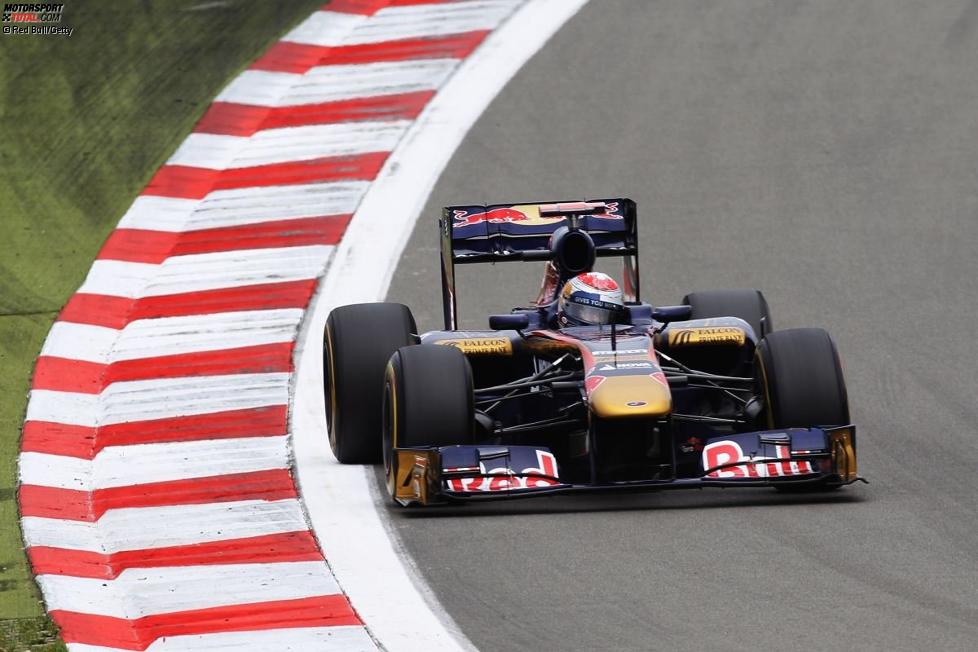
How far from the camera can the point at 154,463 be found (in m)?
12.1

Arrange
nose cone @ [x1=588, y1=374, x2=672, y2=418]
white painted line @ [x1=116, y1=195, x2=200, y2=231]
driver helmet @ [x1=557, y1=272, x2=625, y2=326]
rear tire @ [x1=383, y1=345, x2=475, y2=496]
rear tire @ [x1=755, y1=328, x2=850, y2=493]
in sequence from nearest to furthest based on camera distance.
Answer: nose cone @ [x1=588, y1=374, x2=672, y2=418] → rear tire @ [x1=383, y1=345, x2=475, y2=496] → rear tire @ [x1=755, y1=328, x2=850, y2=493] → driver helmet @ [x1=557, y1=272, x2=625, y2=326] → white painted line @ [x1=116, y1=195, x2=200, y2=231]

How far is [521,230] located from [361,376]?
1.48 meters

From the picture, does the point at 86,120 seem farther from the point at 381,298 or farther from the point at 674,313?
the point at 674,313

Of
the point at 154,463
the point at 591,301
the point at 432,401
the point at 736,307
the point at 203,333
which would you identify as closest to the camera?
the point at 432,401

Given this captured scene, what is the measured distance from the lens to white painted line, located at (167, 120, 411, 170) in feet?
58.3

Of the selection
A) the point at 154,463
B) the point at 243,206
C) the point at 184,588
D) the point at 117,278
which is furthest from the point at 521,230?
the point at 243,206

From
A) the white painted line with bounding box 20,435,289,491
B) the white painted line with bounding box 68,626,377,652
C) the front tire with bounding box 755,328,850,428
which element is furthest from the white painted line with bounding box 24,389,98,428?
the front tire with bounding box 755,328,850,428

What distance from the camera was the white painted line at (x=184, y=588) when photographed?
9508 millimetres

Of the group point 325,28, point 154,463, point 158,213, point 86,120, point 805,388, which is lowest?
point 154,463

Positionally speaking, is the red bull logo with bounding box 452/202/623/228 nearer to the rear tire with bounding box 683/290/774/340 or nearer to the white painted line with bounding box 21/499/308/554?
the rear tire with bounding box 683/290/774/340

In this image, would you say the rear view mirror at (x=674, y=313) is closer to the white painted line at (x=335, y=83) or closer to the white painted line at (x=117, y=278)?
the white painted line at (x=117, y=278)

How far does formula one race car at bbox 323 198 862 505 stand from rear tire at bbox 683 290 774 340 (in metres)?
0.01

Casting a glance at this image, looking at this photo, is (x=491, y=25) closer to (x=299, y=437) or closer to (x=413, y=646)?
(x=299, y=437)

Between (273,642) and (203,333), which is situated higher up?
(203,333)
